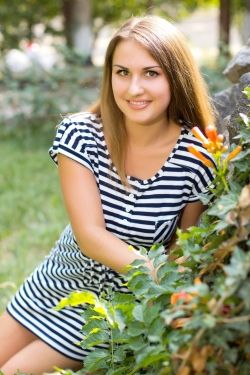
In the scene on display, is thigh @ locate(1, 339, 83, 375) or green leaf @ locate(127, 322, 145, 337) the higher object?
green leaf @ locate(127, 322, 145, 337)

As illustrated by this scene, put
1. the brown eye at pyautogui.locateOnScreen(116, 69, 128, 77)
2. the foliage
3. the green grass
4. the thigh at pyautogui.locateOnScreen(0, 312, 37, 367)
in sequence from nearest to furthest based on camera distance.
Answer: the foliage → the brown eye at pyautogui.locateOnScreen(116, 69, 128, 77) → the thigh at pyautogui.locateOnScreen(0, 312, 37, 367) → the green grass

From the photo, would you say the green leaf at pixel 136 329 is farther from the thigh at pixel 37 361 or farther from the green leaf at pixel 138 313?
the thigh at pixel 37 361

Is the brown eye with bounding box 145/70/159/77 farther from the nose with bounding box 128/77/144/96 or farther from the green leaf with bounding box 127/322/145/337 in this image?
the green leaf with bounding box 127/322/145/337

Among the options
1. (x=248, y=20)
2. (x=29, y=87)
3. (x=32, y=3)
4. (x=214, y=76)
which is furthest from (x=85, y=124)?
(x=32, y=3)

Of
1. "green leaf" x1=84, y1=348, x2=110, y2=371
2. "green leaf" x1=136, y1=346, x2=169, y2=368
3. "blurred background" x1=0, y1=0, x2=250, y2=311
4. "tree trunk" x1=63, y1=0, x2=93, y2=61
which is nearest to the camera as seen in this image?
"green leaf" x1=136, y1=346, x2=169, y2=368

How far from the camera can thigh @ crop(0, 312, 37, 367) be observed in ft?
8.84

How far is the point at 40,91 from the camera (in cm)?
727

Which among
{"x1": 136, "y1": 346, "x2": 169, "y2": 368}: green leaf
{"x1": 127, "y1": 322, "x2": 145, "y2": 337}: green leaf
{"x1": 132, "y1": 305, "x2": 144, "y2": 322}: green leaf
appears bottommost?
{"x1": 136, "y1": 346, "x2": 169, "y2": 368}: green leaf

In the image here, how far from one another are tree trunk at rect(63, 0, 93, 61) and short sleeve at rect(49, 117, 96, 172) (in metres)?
7.67

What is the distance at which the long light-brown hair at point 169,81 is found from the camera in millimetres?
2324

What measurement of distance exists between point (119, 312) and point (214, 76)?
4552 millimetres

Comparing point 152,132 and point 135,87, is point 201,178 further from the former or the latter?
point 135,87

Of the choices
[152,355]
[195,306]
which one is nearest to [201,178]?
[152,355]

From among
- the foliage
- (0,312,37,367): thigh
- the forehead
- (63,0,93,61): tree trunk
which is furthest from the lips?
(63,0,93,61): tree trunk
